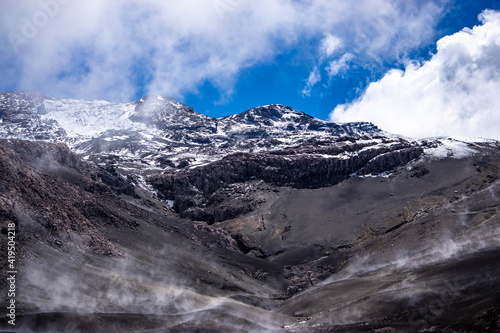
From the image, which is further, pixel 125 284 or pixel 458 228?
pixel 458 228

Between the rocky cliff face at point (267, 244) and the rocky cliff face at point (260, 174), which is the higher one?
the rocky cliff face at point (260, 174)

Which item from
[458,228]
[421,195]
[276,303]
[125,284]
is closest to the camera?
[125,284]

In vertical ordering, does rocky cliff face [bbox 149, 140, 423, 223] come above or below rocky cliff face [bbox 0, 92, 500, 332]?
above

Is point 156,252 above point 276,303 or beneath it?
above

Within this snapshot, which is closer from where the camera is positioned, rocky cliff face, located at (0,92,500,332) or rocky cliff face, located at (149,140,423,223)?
rocky cliff face, located at (0,92,500,332)

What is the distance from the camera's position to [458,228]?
66.8m

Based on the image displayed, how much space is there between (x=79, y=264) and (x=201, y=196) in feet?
265

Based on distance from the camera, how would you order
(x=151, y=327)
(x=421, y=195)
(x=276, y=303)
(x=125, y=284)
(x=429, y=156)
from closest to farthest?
(x=151, y=327)
(x=125, y=284)
(x=276, y=303)
(x=421, y=195)
(x=429, y=156)

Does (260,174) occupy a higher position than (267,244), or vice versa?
(260,174)

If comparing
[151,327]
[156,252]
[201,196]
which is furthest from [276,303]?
[201,196]

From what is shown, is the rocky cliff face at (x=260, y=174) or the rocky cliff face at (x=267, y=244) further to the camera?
the rocky cliff face at (x=260, y=174)

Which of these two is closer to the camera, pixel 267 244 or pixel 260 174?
pixel 267 244

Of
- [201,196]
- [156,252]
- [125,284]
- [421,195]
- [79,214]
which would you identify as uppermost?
[201,196]

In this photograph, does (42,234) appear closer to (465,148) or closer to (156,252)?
(156,252)
